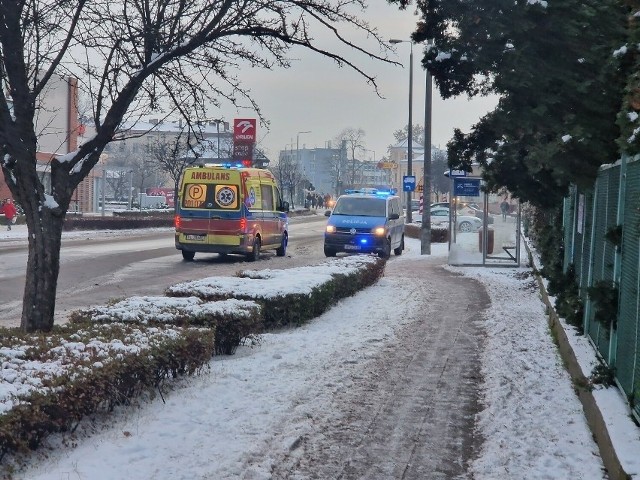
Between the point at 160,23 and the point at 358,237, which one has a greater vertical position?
the point at 160,23

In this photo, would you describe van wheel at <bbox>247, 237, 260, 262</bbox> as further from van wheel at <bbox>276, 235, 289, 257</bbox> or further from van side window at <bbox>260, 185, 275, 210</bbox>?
van wheel at <bbox>276, 235, 289, 257</bbox>

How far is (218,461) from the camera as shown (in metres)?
5.97

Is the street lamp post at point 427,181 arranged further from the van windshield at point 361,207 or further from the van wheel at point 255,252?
the van wheel at point 255,252

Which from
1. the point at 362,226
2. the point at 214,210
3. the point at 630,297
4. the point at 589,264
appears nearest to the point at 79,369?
the point at 630,297

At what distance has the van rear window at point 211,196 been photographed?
24359 millimetres

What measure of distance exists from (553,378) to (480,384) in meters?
0.75

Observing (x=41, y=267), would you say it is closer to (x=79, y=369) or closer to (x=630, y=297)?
(x=79, y=369)

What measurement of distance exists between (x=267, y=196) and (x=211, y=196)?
112 inches

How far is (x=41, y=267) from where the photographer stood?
864cm

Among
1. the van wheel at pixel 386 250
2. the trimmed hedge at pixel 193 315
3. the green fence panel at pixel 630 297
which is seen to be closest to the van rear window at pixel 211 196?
the van wheel at pixel 386 250

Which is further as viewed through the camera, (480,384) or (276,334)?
(276,334)

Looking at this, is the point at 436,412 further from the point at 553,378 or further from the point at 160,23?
the point at 160,23

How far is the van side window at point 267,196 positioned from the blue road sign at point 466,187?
222 inches

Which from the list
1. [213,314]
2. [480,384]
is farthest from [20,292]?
[480,384]
